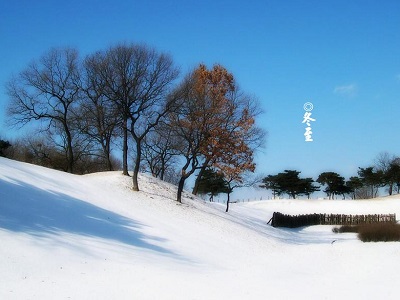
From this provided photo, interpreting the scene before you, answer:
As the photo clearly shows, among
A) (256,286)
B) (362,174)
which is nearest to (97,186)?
(256,286)

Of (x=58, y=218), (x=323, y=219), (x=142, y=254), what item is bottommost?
(x=142, y=254)

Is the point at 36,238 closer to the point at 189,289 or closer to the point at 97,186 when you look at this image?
the point at 189,289

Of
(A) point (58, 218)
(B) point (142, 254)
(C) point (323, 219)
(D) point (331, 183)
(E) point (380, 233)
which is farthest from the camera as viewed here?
(D) point (331, 183)

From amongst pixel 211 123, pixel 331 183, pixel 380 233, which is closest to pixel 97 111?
pixel 211 123

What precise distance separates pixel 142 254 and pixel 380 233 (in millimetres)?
18610

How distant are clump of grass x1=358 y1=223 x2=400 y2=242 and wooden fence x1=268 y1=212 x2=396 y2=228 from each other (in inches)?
653

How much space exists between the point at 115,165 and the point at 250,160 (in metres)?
37.4

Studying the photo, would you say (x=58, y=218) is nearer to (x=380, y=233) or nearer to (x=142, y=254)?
(x=142, y=254)

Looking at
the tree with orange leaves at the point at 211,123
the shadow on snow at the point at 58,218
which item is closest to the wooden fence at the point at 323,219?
the tree with orange leaves at the point at 211,123

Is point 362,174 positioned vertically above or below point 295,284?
above

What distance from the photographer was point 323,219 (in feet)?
177

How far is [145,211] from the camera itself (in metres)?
26.6

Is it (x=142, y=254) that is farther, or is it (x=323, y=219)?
(x=323, y=219)

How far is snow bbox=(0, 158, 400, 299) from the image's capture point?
1217 centimetres
